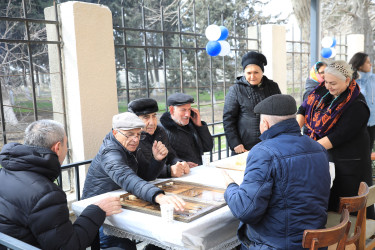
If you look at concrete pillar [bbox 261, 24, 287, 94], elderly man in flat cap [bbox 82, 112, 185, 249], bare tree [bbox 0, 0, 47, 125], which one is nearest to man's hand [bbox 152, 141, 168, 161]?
elderly man in flat cap [bbox 82, 112, 185, 249]

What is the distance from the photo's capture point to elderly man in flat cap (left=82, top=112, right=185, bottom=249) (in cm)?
227

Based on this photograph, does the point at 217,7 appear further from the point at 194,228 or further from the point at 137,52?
the point at 194,228

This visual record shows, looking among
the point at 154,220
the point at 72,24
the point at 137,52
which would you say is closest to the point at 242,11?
the point at 137,52

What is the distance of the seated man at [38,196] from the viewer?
5.60 ft

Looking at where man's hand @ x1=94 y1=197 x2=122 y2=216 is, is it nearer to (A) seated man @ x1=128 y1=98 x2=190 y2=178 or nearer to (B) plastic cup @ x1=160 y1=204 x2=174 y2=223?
(B) plastic cup @ x1=160 y1=204 x2=174 y2=223

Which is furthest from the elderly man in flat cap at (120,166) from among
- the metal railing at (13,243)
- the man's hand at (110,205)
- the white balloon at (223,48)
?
the white balloon at (223,48)

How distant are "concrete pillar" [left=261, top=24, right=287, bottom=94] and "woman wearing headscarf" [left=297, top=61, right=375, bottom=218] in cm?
445

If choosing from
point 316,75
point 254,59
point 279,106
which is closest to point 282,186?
point 279,106

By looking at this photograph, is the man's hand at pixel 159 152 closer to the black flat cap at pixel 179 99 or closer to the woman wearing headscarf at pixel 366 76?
the black flat cap at pixel 179 99

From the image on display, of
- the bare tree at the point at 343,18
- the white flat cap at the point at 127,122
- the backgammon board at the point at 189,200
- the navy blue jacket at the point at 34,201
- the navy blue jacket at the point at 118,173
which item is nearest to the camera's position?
the navy blue jacket at the point at 34,201

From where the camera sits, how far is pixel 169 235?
5.96ft

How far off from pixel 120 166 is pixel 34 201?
0.71 m

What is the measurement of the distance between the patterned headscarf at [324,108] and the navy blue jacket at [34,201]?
7.26 feet

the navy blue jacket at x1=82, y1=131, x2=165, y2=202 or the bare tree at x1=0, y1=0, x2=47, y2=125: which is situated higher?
the bare tree at x1=0, y1=0, x2=47, y2=125
